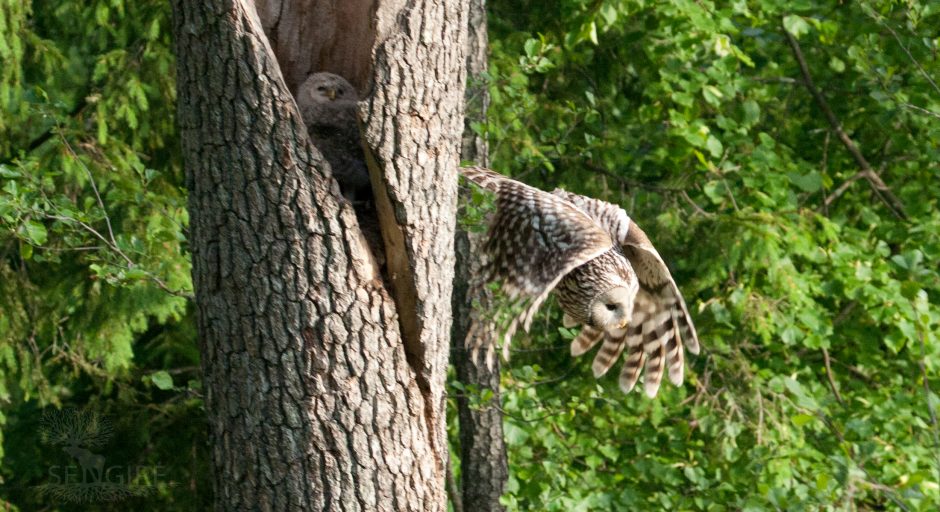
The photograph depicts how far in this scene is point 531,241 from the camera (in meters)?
4.43

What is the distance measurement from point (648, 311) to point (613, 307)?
1.33ft

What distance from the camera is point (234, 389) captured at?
9.06 feet

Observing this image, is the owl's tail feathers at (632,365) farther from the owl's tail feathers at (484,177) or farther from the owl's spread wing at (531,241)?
the owl's tail feathers at (484,177)

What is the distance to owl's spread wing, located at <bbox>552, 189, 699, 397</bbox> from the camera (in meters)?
4.75

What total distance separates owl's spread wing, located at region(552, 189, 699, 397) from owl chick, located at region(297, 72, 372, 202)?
1.98 metres

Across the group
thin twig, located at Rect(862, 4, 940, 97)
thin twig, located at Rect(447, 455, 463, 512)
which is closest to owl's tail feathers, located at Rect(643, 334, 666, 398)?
thin twig, located at Rect(447, 455, 463, 512)

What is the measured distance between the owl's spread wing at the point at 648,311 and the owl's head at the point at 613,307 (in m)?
0.28

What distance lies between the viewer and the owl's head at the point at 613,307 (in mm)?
4465

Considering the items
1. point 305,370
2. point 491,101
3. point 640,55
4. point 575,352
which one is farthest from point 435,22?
point 640,55

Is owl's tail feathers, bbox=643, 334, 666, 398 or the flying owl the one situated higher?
the flying owl

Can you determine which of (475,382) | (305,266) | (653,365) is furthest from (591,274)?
(305,266)

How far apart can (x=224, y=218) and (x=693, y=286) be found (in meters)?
4.64

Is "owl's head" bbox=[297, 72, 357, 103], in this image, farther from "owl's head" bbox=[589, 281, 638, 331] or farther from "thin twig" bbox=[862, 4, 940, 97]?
"thin twig" bbox=[862, 4, 940, 97]

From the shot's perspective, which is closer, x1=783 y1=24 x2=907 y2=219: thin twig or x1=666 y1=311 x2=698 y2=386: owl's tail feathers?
x1=666 y1=311 x2=698 y2=386: owl's tail feathers
